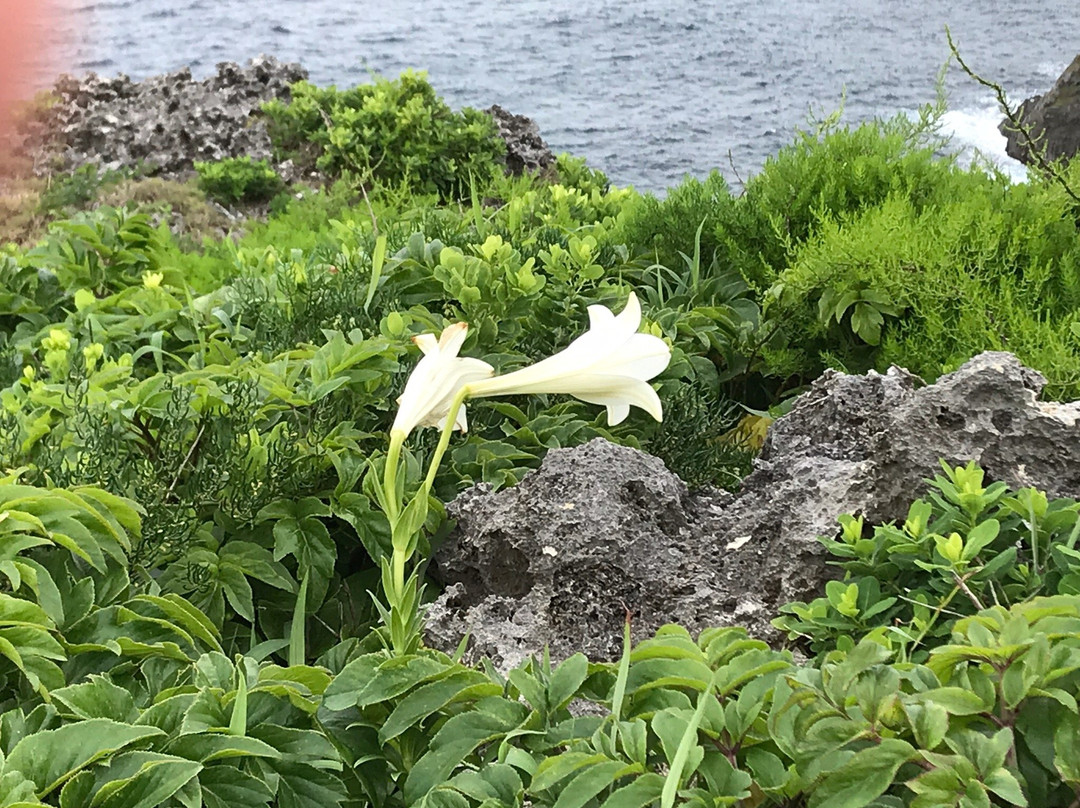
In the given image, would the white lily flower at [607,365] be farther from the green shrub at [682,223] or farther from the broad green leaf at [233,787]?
the green shrub at [682,223]

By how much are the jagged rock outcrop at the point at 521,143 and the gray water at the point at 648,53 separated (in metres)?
0.08

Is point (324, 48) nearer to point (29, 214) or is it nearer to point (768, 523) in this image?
point (29, 214)

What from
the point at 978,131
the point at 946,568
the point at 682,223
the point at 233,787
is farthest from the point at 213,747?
the point at 978,131

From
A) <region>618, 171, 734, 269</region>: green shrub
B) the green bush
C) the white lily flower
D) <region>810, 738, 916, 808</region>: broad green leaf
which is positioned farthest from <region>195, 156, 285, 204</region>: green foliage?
<region>810, 738, 916, 808</region>: broad green leaf

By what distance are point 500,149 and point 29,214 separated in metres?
2.36

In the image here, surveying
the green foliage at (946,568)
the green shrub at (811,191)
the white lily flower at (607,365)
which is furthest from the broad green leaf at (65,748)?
the green shrub at (811,191)

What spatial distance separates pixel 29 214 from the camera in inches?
145

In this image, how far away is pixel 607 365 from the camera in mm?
921

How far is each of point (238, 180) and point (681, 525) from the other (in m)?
3.83

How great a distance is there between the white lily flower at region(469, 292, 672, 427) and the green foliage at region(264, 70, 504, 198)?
3686 mm

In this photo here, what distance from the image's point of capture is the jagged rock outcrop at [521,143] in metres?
5.11

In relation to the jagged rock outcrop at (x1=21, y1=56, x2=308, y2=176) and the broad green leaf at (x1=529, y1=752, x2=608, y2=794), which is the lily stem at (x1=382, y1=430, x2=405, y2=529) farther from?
the jagged rock outcrop at (x1=21, y1=56, x2=308, y2=176)

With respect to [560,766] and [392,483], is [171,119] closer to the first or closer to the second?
[392,483]

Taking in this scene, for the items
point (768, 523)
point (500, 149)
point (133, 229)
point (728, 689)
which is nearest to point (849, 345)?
point (768, 523)
